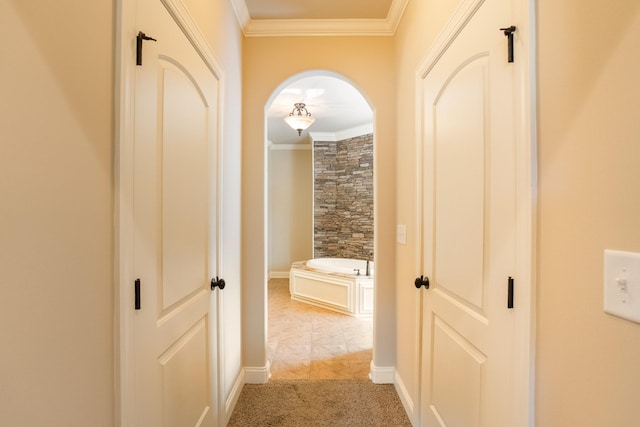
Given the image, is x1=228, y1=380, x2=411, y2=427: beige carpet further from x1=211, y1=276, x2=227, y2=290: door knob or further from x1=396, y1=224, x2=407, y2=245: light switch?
x1=396, y1=224, x2=407, y2=245: light switch

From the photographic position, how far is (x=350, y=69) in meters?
2.33

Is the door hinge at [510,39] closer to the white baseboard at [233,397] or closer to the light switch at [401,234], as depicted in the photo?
the light switch at [401,234]

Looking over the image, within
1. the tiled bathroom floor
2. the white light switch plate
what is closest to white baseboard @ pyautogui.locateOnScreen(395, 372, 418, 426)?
the tiled bathroom floor

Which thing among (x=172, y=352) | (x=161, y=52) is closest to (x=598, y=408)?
(x=172, y=352)

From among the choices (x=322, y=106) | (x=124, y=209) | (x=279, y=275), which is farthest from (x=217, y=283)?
(x=279, y=275)

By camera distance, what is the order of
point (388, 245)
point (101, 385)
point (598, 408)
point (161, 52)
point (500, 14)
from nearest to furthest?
point (598, 408), point (101, 385), point (500, 14), point (161, 52), point (388, 245)

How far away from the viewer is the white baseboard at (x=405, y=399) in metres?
1.82

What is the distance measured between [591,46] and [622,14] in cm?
7

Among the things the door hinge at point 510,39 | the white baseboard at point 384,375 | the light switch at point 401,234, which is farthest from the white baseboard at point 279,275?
the door hinge at point 510,39

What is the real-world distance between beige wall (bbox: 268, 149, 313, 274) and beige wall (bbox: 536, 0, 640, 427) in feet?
18.4

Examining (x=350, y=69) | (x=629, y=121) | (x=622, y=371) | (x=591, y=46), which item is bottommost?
(x=622, y=371)

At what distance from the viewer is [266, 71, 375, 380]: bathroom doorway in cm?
320

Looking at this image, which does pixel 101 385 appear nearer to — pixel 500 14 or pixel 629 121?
pixel 629 121

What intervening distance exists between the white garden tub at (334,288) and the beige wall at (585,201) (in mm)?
3204
